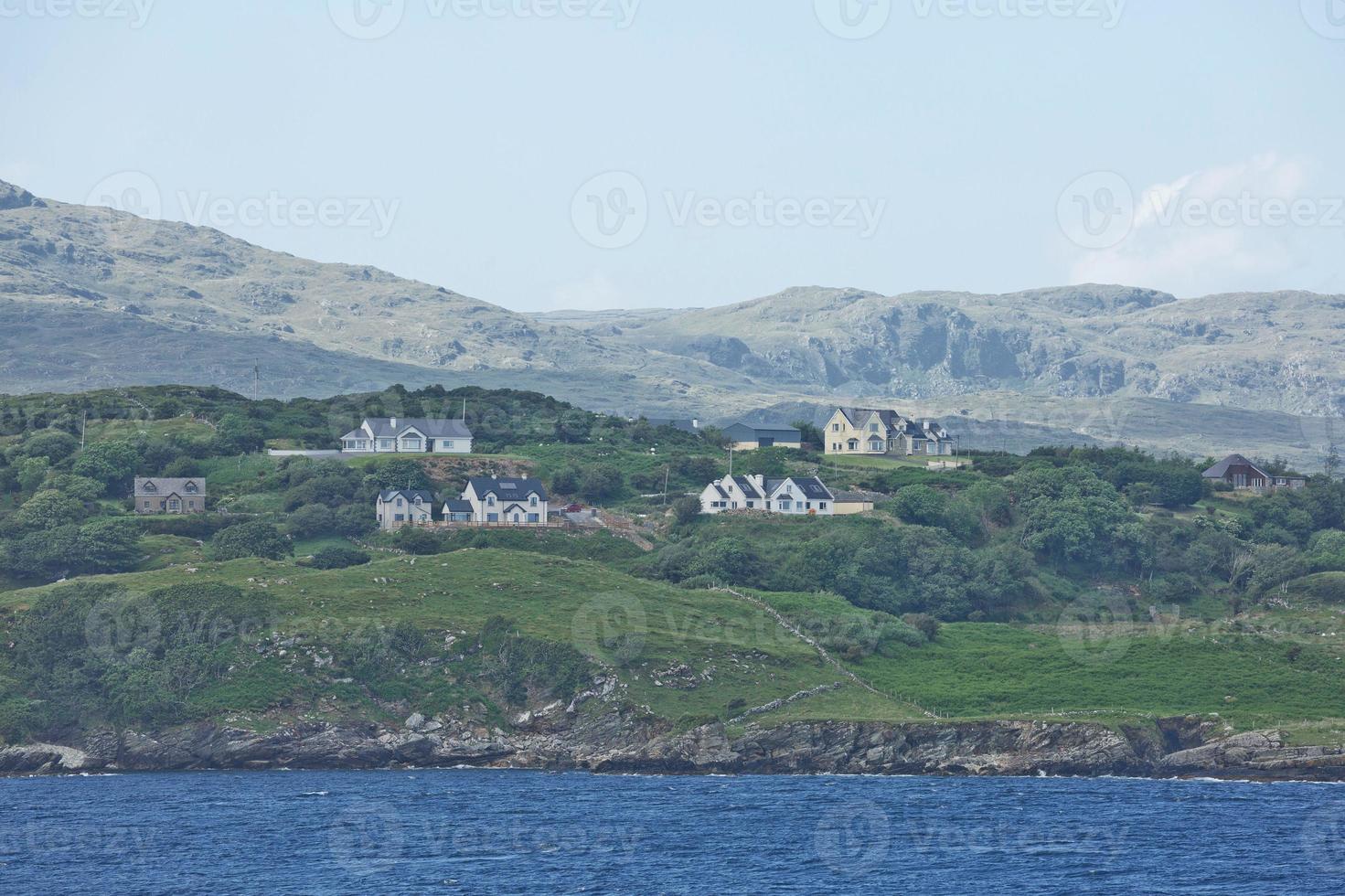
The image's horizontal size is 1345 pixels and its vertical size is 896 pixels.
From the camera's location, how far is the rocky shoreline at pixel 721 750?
90.4 m

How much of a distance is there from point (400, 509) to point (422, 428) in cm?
2740

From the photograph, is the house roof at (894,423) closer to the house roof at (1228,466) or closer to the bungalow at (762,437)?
the bungalow at (762,437)

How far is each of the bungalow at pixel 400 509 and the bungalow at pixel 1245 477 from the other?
7784cm

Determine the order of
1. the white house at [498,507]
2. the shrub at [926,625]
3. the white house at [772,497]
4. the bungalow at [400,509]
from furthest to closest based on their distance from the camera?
the white house at [772,497], the white house at [498,507], the bungalow at [400,509], the shrub at [926,625]

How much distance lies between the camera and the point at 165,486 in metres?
130

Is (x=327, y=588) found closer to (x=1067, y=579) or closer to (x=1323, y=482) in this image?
(x=1067, y=579)

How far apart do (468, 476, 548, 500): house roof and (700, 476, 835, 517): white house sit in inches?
569

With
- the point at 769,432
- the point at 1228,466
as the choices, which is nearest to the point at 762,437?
the point at 769,432

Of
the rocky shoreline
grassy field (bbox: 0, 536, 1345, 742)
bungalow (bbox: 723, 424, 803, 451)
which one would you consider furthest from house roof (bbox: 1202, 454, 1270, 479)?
the rocky shoreline

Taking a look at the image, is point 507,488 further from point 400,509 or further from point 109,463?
point 109,463

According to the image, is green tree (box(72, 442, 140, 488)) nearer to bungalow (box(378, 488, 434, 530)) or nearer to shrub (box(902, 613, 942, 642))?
bungalow (box(378, 488, 434, 530))

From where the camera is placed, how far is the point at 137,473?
135875 mm

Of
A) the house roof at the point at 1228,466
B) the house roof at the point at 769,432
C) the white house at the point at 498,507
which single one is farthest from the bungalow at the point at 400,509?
the house roof at the point at 1228,466

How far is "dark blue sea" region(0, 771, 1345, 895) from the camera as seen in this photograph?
66.6 metres
